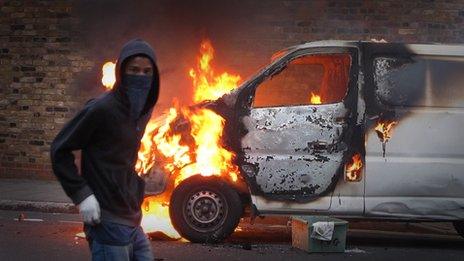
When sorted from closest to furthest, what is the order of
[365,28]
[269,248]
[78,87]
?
[269,248] → [365,28] → [78,87]

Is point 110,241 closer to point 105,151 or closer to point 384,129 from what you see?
point 105,151

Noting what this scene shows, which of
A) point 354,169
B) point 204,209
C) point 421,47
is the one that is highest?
point 421,47

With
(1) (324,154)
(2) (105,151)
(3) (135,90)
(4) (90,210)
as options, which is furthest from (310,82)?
(4) (90,210)

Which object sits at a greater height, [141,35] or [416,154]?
[141,35]

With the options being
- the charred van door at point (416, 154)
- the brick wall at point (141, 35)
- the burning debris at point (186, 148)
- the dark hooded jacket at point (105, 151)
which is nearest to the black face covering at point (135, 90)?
the dark hooded jacket at point (105, 151)

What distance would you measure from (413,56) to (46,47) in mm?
7035

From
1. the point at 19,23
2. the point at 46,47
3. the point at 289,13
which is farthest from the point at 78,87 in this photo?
the point at 289,13

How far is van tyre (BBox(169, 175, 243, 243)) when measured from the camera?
6.52 meters

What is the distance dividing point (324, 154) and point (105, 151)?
3958 millimetres

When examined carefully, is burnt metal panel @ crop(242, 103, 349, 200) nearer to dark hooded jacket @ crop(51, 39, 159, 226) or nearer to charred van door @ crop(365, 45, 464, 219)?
charred van door @ crop(365, 45, 464, 219)

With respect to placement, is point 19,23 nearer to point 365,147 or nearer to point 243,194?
point 243,194

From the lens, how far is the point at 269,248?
258 inches

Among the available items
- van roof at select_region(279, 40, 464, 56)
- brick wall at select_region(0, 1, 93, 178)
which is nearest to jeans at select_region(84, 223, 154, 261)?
van roof at select_region(279, 40, 464, 56)

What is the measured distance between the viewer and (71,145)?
2.92m
